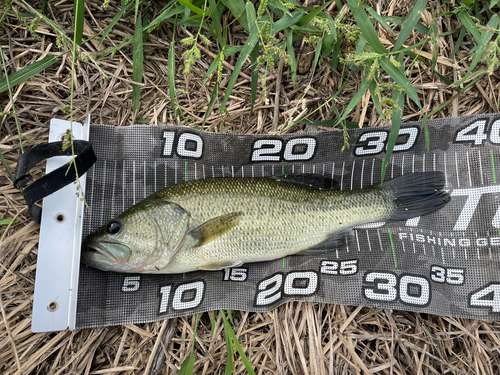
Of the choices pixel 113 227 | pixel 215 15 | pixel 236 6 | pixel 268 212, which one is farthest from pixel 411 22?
pixel 113 227

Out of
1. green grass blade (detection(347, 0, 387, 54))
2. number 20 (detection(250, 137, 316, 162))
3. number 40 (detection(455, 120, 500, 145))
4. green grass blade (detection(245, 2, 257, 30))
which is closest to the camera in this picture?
green grass blade (detection(245, 2, 257, 30))

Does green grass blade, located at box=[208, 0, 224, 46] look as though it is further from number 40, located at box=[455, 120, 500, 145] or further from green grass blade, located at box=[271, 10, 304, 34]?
number 40, located at box=[455, 120, 500, 145]

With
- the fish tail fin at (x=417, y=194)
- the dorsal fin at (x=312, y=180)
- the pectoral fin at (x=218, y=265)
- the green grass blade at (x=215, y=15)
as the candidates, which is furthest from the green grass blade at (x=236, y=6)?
the pectoral fin at (x=218, y=265)

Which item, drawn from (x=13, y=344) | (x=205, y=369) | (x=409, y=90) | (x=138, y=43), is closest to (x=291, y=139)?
(x=409, y=90)

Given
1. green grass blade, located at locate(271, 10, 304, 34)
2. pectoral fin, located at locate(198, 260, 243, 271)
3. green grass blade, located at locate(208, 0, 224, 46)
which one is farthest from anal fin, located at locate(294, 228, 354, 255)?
green grass blade, located at locate(208, 0, 224, 46)

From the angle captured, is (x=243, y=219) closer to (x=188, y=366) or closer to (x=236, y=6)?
(x=188, y=366)

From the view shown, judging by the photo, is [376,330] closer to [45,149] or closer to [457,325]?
[457,325]

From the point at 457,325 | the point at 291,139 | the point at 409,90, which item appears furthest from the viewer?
the point at 291,139
